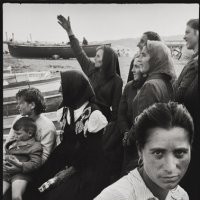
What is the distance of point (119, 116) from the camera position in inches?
50.8

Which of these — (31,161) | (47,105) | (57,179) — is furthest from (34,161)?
(47,105)

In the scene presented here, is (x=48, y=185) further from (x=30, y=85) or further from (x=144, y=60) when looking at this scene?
(x=144, y=60)

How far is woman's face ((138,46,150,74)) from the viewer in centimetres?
119

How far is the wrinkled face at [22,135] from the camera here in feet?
4.21

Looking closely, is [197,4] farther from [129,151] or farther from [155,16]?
[129,151]

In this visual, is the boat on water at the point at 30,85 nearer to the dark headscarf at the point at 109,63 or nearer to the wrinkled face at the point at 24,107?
the wrinkled face at the point at 24,107

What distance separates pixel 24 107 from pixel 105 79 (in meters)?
0.32

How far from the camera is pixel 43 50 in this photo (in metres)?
1.36

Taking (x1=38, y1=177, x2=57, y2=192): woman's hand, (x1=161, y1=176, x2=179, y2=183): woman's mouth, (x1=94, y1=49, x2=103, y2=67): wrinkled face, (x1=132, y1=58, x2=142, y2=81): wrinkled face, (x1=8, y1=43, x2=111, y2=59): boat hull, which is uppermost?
(x1=8, y1=43, x2=111, y2=59): boat hull

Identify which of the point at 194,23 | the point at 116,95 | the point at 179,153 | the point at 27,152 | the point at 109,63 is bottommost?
the point at 27,152

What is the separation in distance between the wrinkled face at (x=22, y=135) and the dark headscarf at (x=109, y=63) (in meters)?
0.36

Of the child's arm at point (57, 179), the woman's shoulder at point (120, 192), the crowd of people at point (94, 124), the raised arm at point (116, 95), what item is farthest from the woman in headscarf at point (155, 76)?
the woman's shoulder at point (120, 192)

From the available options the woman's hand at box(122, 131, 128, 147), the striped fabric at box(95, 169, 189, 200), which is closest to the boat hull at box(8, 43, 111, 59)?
Answer: the woman's hand at box(122, 131, 128, 147)

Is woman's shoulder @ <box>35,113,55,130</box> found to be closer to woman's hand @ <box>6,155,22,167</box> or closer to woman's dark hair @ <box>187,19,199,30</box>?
woman's hand @ <box>6,155,22,167</box>
